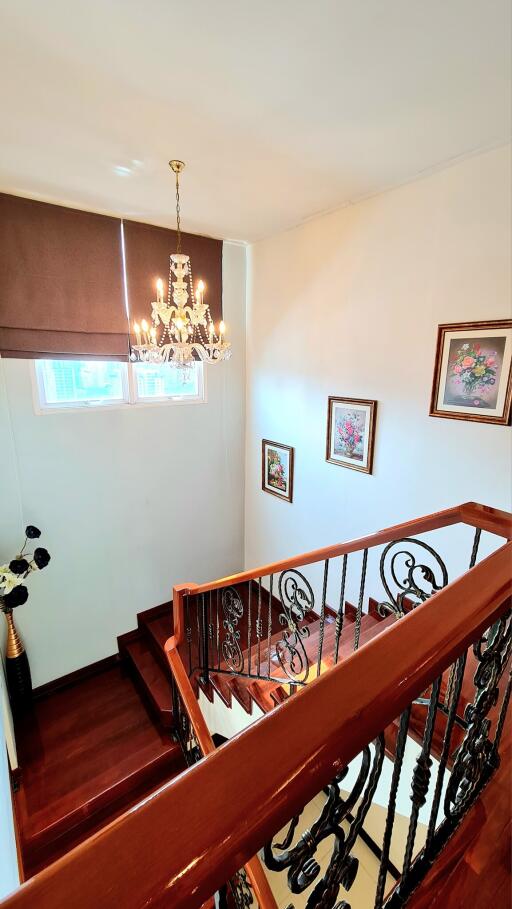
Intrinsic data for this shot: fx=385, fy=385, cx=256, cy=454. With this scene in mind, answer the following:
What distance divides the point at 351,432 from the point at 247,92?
2296 millimetres

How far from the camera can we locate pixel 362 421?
10.5 feet

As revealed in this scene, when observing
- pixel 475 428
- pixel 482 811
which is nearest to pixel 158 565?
pixel 475 428

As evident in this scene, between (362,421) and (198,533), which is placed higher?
(362,421)

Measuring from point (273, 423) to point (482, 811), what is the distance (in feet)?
11.2

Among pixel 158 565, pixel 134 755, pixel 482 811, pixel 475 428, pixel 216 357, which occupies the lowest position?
pixel 134 755

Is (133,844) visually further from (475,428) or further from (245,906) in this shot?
(475,428)

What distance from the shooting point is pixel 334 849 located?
674 millimetres

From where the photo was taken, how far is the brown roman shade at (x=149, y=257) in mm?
3426

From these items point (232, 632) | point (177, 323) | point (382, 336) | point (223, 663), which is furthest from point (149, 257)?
point (223, 663)

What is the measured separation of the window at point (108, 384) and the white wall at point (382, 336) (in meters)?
0.82

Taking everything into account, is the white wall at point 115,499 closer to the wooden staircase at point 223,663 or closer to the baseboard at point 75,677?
the baseboard at point 75,677

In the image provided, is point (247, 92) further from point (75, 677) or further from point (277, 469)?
point (75, 677)

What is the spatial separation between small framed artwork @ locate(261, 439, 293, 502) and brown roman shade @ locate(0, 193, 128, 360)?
185cm

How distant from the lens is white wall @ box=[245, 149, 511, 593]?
7.75 ft
